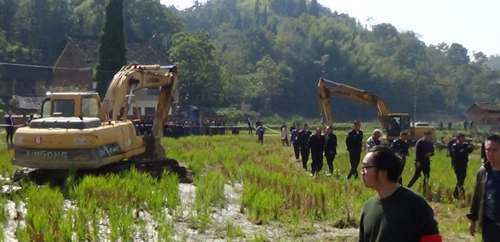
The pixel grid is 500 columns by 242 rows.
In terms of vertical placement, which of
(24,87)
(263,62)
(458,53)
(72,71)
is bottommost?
(24,87)

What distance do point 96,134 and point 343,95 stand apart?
19.1m

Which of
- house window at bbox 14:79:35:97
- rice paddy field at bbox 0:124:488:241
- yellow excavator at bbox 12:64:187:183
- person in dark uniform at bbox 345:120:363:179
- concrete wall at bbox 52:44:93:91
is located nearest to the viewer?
rice paddy field at bbox 0:124:488:241

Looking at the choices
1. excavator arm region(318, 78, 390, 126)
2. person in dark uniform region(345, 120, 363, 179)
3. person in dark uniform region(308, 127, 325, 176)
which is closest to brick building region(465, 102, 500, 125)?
excavator arm region(318, 78, 390, 126)

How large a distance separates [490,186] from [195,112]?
197ft

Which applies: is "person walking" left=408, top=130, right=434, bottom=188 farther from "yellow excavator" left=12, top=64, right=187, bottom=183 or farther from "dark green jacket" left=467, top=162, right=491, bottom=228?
"dark green jacket" left=467, top=162, right=491, bottom=228

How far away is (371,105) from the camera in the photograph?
111 ft

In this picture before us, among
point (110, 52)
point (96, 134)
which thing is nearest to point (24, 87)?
point (110, 52)

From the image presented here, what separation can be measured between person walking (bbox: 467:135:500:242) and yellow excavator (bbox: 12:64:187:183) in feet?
31.1

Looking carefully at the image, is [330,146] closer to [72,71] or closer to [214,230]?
A: [214,230]

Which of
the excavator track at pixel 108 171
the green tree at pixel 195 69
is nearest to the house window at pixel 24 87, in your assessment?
the green tree at pixel 195 69

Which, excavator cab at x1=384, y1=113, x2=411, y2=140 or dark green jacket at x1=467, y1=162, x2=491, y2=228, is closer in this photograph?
dark green jacket at x1=467, y1=162, x2=491, y2=228

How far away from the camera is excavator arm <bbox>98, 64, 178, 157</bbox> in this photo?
53.3 feet

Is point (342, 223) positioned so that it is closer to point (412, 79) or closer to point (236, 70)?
point (236, 70)

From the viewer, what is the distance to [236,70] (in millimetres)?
104312
